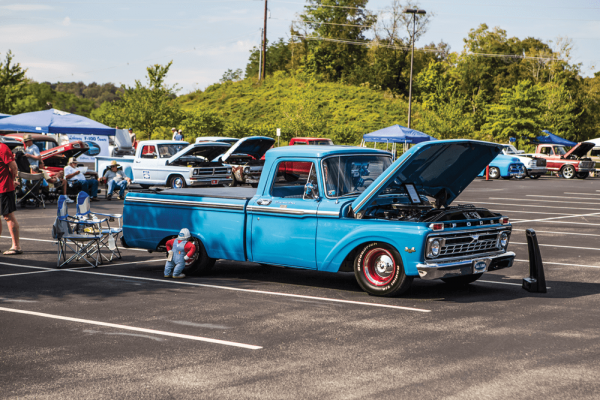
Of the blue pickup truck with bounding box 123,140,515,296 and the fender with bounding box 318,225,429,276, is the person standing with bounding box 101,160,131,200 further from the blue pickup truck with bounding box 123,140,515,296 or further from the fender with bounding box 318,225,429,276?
the fender with bounding box 318,225,429,276

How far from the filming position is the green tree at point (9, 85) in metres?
51.2

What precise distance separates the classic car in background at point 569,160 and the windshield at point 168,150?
2479 cm

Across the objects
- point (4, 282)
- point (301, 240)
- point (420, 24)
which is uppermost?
point (420, 24)

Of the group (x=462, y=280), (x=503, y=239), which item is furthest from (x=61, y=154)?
(x=503, y=239)

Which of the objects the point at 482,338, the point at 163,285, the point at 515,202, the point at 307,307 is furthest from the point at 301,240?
the point at 515,202

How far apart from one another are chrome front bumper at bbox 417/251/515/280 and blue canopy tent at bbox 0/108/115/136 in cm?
1873

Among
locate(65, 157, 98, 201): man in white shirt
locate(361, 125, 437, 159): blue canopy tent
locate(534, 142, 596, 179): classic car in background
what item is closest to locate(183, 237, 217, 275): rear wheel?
locate(65, 157, 98, 201): man in white shirt

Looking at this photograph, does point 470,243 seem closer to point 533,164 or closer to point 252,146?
point 252,146

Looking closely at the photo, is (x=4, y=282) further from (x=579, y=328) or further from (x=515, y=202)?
(x=515, y=202)

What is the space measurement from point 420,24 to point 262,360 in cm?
8316

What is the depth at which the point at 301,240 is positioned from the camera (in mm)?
8406

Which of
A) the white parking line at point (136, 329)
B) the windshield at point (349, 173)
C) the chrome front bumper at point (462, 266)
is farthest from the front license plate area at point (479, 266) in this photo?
the white parking line at point (136, 329)

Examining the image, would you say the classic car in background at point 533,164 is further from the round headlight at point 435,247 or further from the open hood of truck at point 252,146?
the round headlight at point 435,247

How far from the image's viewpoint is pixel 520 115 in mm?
52844
